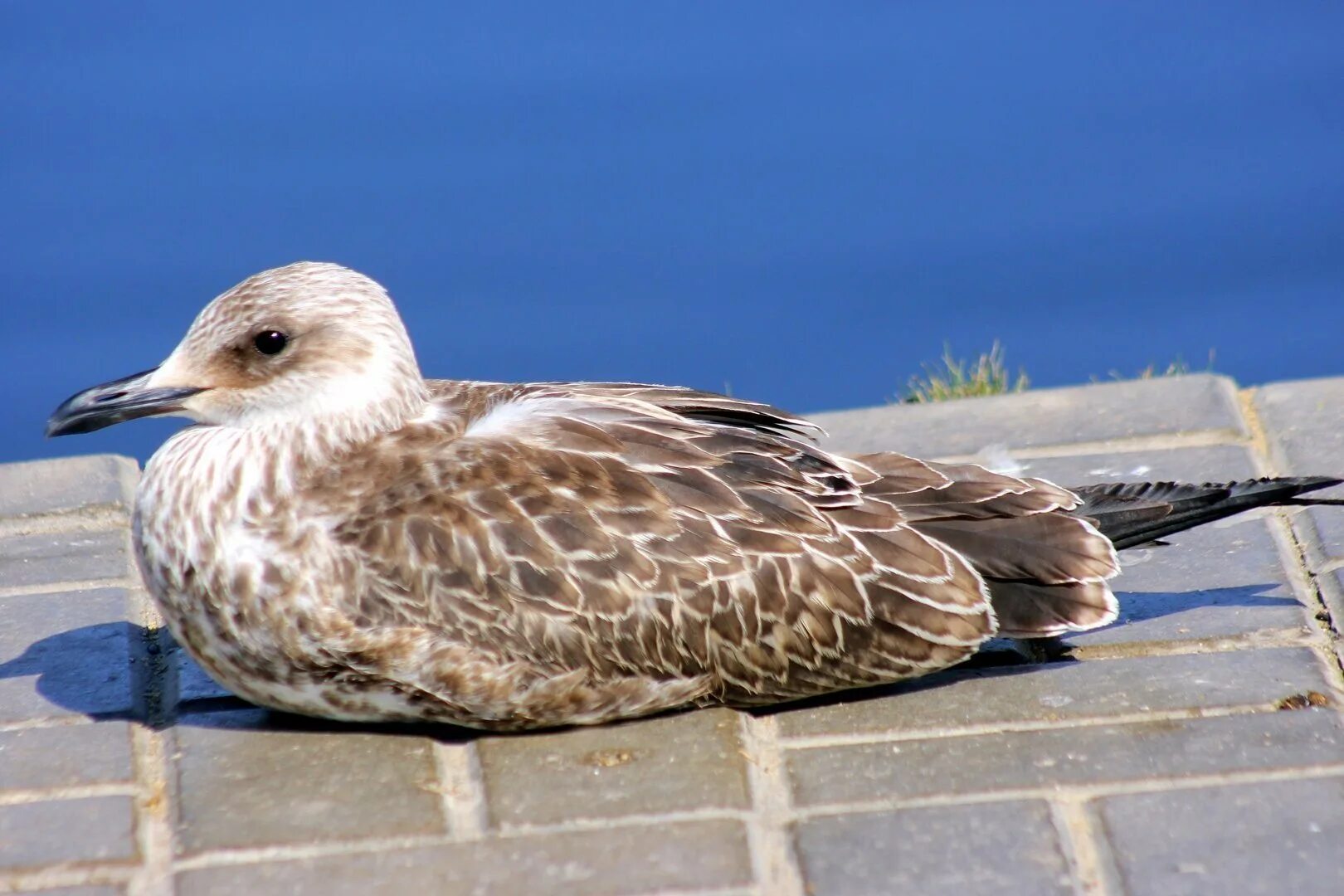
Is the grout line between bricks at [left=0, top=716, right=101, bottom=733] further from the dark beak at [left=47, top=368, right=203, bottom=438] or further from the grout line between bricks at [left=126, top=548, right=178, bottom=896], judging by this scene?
the dark beak at [left=47, top=368, right=203, bottom=438]

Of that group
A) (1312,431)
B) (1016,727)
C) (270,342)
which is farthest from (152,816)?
(1312,431)

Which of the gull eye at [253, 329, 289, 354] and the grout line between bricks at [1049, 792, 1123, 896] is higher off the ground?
the gull eye at [253, 329, 289, 354]

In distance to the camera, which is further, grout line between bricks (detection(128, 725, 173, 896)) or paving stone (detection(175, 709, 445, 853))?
paving stone (detection(175, 709, 445, 853))

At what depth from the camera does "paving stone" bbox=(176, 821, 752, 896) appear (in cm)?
342

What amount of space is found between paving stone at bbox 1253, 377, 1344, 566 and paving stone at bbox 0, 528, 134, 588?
3410 mm

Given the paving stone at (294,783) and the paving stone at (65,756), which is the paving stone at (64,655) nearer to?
the paving stone at (65,756)

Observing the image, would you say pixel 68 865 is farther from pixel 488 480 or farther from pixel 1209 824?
pixel 1209 824

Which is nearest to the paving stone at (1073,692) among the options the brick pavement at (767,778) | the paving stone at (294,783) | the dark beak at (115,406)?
the brick pavement at (767,778)

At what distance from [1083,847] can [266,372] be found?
210 centimetres

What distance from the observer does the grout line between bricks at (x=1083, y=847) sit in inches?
133

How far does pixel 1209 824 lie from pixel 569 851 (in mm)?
1282

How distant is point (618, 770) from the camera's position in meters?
3.84

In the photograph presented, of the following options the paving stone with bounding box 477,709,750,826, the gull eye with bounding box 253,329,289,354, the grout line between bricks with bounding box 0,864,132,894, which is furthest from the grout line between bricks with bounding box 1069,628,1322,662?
the grout line between bricks with bounding box 0,864,132,894

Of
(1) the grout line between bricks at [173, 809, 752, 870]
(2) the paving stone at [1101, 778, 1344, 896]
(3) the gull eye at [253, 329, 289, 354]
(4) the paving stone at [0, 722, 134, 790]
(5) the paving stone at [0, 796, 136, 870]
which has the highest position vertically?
(3) the gull eye at [253, 329, 289, 354]
